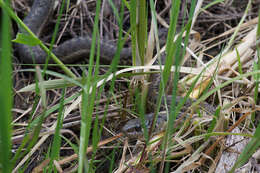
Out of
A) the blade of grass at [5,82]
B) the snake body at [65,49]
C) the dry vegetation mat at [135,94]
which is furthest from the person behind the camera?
the snake body at [65,49]

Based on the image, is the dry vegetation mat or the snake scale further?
the snake scale

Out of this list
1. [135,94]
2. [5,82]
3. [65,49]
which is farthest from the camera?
[65,49]

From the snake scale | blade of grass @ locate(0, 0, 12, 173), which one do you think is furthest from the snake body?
blade of grass @ locate(0, 0, 12, 173)

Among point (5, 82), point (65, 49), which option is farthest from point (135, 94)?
point (65, 49)

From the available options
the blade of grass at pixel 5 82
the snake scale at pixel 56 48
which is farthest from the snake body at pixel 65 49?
the blade of grass at pixel 5 82

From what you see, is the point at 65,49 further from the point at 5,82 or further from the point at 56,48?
the point at 5,82

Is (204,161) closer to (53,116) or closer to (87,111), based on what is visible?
(87,111)

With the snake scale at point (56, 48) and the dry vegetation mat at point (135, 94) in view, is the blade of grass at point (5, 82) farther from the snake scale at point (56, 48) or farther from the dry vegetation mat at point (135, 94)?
the snake scale at point (56, 48)

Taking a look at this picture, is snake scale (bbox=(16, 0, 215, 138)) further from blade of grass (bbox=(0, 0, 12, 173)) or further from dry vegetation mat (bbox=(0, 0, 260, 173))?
blade of grass (bbox=(0, 0, 12, 173))
